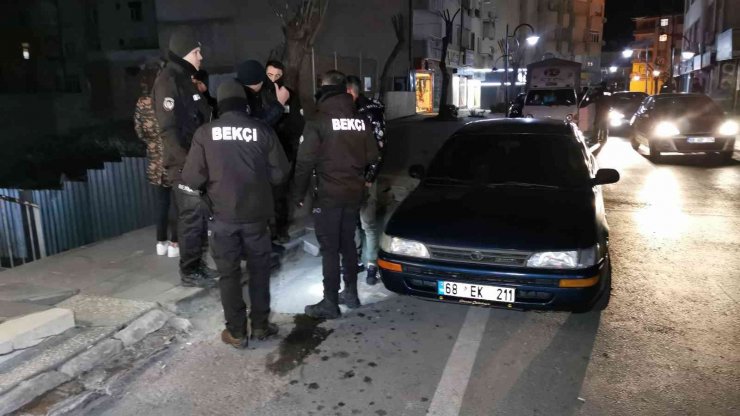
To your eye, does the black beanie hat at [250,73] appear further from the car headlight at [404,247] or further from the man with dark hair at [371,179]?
the car headlight at [404,247]

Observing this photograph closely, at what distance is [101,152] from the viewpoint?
46.7ft

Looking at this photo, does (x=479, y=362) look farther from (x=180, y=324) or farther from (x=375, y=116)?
(x=375, y=116)

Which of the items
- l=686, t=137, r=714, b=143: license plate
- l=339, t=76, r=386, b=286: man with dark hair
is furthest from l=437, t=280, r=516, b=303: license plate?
l=686, t=137, r=714, b=143: license plate

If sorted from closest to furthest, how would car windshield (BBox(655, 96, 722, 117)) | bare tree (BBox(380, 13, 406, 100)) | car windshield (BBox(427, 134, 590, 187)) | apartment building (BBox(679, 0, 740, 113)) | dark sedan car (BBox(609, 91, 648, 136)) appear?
car windshield (BBox(427, 134, 590, 187))
car windshield (BBox(655, 96, 722, 117))
dark sedan car (BBox(609, 91, 648, 136))
bare tree (BBox(380, 13, 406, 100))
apartment building (BBox(679, 0, 740, 113))

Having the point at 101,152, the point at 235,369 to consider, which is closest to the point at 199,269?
the point at 235,369

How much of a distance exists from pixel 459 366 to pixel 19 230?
5785mm

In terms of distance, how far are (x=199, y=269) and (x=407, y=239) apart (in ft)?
6.34

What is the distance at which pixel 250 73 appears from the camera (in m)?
4.39

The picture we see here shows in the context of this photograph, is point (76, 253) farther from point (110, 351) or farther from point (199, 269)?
point (110, 351)

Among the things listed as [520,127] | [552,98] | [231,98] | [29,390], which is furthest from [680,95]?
[29,390]

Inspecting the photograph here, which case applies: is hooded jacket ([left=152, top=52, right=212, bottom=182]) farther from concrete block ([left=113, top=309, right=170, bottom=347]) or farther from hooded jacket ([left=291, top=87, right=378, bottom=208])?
concrete block ([left=113, top=309, right=170, bottom=347])

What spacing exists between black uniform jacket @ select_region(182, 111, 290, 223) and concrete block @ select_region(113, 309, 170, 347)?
3.55ft

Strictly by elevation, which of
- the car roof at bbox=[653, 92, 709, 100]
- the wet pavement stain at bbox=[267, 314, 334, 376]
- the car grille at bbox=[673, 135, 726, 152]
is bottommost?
the wet pavement stain at bbox=[267, 314, 334, 376]

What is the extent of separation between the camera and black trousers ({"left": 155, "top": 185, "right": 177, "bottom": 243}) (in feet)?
18.0
